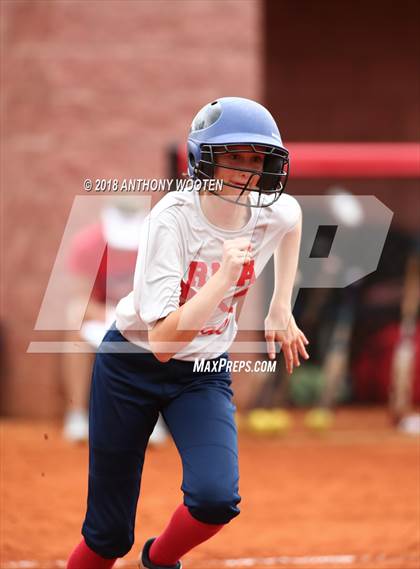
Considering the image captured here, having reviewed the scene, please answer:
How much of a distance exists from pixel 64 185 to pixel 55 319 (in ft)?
3.58

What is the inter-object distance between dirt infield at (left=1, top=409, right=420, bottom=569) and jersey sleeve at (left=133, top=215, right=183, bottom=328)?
1.41 meters

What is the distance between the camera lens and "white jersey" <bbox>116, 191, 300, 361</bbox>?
3.17 metres

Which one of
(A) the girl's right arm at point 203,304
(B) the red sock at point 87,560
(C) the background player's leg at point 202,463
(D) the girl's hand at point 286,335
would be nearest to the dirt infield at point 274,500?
(B) the red sock at point 87,560

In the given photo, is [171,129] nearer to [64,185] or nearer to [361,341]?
[64,185]

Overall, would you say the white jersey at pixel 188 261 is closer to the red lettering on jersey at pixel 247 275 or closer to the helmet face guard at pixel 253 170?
the red lettering on jersey at pixel 247 275

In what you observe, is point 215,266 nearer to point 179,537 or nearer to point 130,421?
point 130,421

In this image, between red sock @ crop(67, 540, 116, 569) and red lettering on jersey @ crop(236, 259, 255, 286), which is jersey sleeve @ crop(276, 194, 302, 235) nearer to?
red lettering on jersey @ crop(236, 259, 255, 286)

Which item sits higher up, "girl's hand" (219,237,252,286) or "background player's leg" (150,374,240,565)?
"girl's hand" (219,237,252,286)

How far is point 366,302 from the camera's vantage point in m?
9.58

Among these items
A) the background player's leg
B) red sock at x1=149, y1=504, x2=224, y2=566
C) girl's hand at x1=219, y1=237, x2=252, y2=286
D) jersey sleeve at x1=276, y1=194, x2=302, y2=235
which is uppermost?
girl's hand at x1=219, y1=237, x2=252, y2=286

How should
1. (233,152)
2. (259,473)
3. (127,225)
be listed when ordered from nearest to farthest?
(233,152), (259,473), (127,225)

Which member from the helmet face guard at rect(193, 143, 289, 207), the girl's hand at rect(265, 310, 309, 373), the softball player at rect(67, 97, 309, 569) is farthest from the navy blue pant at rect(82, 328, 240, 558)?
the helmet face guard at rect(193, 143, 289, 207)

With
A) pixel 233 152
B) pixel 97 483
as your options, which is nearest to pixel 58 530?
pixel 97 483

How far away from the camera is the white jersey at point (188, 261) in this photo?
3.17 m
